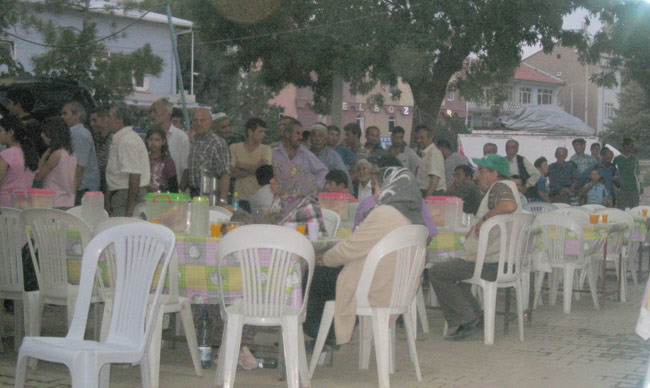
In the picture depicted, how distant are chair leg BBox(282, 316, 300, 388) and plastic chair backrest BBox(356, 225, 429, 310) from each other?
668mm

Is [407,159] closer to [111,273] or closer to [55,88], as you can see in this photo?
[55,88]

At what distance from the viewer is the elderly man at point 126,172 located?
862 centimetres

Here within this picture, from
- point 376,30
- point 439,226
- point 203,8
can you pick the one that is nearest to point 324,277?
point 439,226

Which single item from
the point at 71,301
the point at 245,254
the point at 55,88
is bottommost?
the point at 71,301

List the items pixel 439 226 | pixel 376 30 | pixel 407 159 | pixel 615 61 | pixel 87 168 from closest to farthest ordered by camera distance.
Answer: pixel 439 226, pixel 87 168, pixel 407 159, pixel 376 30, pixel 615 61

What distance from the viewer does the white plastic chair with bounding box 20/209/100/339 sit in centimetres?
609

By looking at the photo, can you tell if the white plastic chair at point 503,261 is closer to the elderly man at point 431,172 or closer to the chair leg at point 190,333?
the chair leg at point 190,333

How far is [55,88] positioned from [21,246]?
252 inches

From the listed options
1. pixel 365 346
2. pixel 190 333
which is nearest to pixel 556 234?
pixel 365 346

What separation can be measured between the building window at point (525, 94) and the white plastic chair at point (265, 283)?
227 ft

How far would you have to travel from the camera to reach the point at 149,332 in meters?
4.57

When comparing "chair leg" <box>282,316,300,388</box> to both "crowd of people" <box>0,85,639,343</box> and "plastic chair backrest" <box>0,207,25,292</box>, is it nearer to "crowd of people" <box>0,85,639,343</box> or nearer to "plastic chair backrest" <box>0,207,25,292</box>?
"crowd of people" <box>0,85,639,343</box>


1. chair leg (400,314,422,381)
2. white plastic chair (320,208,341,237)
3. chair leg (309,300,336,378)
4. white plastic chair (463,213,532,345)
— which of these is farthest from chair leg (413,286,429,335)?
chair leg (309,300,336,378)

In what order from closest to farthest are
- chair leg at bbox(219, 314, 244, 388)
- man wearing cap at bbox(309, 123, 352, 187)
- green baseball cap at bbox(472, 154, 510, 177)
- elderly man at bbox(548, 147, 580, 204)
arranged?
chair leg at bbox(219, 314, 244, 388) < green baseball cap at bbox(472, 154, 510, 177) < man wearing cap at bbox(309, 123, 352, 187) < elderly man at bbox(548, 147, 580, 204)
